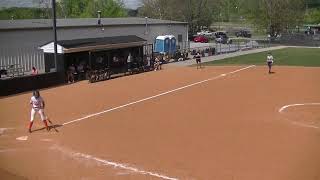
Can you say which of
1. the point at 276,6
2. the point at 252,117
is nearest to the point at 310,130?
the point at 252,117

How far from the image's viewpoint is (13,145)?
16.1 m

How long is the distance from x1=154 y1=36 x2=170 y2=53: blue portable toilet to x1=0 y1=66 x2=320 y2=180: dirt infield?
20.0 meters

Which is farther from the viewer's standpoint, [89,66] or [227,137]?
[89,66]

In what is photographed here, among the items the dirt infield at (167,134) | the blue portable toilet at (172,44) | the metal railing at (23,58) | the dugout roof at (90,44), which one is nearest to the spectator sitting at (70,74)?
the dugout roof at (90,44)

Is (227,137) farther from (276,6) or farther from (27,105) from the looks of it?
(276,6)

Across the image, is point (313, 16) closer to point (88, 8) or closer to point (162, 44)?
point (88, 8)

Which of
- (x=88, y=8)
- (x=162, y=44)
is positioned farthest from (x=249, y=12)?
(x=162, y=44)

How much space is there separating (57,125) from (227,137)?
654cm

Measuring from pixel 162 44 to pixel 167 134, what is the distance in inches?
1320

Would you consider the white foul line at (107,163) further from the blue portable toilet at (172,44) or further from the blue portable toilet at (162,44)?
the blue portable toilet at (172,44)

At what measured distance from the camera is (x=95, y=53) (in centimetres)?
3603

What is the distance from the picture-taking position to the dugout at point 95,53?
33094 mm

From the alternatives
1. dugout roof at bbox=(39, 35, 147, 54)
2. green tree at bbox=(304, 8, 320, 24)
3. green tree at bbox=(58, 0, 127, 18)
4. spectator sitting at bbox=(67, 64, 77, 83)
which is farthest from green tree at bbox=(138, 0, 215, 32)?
spectator sitting at bbox=(67, 64, 77, 83)

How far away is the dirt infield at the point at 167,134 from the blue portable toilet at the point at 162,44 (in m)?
20.0
